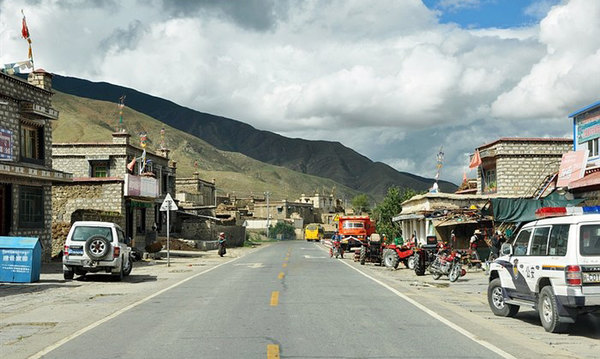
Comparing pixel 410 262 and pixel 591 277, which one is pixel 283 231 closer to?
pixel 410 262

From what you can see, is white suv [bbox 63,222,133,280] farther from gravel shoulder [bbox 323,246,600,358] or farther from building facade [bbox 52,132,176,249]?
Result: building facade [bbox 52,132,176,249]

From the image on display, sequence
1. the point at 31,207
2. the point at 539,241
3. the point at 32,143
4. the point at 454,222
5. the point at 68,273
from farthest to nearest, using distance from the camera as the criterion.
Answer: the point at 454,222, the point at 32,143, the point at 31,207, the point at 68,273, the point at 539,241

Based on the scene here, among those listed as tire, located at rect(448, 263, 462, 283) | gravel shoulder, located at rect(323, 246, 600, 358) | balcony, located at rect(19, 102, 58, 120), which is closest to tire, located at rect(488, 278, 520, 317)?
gravel shoulder, located at rect(323, 246, 600, 358)

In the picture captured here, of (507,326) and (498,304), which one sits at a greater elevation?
(498,304)

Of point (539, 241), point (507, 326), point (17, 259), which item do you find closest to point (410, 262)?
point (17, 259)

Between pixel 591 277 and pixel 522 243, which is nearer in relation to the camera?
pixel 591 277

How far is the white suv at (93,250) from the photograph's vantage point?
869 inches

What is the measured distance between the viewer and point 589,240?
35.7 feet

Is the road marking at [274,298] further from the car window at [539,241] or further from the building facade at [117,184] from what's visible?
the building facade at [117,184]

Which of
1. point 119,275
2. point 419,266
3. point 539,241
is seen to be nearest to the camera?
point 539,241

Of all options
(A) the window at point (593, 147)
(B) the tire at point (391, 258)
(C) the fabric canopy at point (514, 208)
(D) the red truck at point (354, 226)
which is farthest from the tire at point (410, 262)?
(D) the red truck at point (354, 226)

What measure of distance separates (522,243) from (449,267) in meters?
10.5

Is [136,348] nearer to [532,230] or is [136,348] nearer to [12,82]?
[532,230]

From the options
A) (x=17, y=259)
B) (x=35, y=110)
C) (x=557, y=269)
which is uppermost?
(x=35, y=110)
